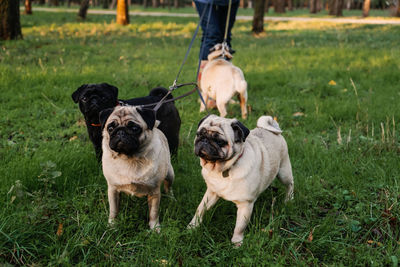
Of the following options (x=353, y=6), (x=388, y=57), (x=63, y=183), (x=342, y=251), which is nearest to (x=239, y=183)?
(x=342, y=251)

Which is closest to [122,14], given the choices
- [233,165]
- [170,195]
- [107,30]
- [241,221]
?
[107,30]

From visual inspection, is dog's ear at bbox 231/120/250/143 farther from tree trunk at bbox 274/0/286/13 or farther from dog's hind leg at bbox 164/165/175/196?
tree trunk at bbox 274/0/286/13

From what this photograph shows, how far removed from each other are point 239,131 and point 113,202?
1385mm

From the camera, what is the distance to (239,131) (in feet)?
9.97

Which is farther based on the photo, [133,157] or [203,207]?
[203,207]

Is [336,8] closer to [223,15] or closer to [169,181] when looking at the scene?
[223,15]

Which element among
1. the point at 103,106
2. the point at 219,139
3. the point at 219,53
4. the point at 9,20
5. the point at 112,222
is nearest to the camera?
the point at 219,139

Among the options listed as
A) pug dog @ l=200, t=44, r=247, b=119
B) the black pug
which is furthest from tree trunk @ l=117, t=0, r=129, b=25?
the black pug

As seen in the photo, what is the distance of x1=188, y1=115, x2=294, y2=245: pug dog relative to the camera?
9.77 feet

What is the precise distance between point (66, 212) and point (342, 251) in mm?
2576

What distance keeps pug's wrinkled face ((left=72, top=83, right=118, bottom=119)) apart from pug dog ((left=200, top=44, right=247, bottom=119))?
8.12 ft

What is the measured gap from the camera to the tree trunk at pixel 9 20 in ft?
36.1

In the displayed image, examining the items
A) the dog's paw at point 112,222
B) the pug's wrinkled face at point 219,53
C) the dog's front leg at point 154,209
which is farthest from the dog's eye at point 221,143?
the pug's wrinkled face at point 219,53

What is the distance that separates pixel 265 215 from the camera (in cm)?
353
